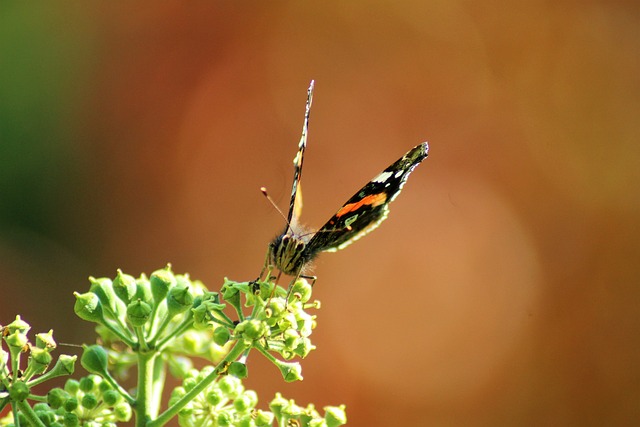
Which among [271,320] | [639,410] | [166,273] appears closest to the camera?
[271,320]

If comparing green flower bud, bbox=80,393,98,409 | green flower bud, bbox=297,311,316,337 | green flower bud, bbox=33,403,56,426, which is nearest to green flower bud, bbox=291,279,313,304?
green flower bud, bbox=297,311,316,337

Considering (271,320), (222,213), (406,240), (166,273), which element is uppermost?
(222,213)

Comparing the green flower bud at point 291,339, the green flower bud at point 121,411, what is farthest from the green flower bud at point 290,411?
the green flower bud at point 121,411

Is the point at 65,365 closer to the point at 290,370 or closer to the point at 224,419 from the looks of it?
the point at 224,419

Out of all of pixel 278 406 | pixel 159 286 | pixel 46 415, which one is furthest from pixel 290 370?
pixel 46 415

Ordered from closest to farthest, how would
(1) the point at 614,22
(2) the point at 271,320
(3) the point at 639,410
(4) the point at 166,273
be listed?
(2) the point at 271,320
(4) the point at 166,273
(3) the point at 639,410
(1) the point at 614,22

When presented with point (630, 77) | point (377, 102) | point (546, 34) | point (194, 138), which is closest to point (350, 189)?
point (377, 102)

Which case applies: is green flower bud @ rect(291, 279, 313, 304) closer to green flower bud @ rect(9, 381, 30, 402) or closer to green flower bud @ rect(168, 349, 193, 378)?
green flower bud @ rect(168, 349, 193, 378)

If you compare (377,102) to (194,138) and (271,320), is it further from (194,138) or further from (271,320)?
(271,320)
